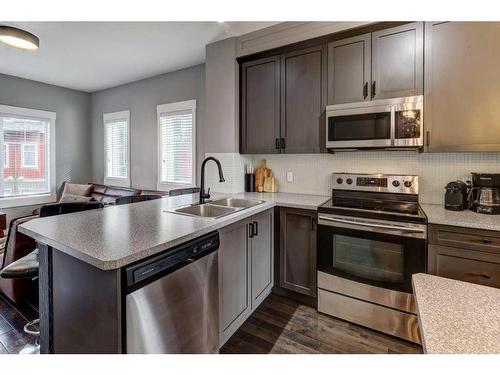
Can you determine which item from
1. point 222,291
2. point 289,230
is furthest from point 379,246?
point 222,291

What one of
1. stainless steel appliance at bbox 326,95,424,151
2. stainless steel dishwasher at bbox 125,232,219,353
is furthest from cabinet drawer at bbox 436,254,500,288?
stainless steel dishwasher at bbox 125,232,219,353

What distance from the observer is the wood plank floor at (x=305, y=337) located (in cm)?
185

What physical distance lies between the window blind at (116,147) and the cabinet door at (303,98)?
10.6ft

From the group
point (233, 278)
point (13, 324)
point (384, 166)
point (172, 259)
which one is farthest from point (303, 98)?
point (13, 324)

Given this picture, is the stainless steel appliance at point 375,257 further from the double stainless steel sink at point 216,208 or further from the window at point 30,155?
the window at point 30,155

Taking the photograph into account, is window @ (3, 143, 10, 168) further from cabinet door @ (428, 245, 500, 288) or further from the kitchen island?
cabinet door @ (428, 245, 500, 288)

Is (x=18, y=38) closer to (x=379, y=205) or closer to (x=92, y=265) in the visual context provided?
(x=92, y=265)

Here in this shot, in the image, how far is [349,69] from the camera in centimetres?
233

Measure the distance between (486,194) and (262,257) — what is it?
5.57 ft

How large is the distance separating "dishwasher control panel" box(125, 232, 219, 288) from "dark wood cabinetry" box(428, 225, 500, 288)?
4.75 ft
